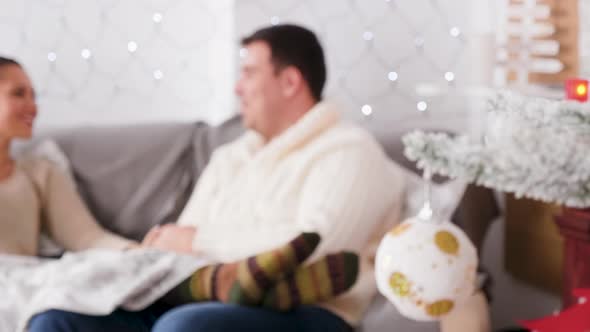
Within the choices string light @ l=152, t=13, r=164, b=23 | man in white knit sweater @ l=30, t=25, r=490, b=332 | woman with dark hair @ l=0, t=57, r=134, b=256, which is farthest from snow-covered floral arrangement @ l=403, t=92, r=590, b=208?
string light @ l=152, t=13, r=164, b=23

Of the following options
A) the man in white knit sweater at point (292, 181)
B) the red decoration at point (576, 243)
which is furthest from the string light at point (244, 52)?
the red decoration at point (576, 243)

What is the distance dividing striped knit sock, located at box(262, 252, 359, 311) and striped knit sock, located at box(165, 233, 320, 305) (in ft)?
0.07

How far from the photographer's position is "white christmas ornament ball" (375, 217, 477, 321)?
3.10 feet

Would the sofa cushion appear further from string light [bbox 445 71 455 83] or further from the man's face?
string light [bbox 445 71 455 83]

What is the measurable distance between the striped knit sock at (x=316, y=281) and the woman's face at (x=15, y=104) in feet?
2.54

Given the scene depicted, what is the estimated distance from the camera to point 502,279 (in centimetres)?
221

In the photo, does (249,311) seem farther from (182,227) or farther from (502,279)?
(502,279)

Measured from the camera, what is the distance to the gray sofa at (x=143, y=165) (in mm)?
1934

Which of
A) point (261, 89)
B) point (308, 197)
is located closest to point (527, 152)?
point (308, 197)

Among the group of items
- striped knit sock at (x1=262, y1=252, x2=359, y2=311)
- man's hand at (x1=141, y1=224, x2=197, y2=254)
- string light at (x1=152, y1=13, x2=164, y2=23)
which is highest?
string light at (x1=152, y1=13, x2=164, y2=23)

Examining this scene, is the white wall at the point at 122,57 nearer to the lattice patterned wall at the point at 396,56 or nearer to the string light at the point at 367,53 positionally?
the string light at the point at 367,53

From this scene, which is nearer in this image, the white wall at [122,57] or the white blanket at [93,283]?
the white blanket at [93,283]

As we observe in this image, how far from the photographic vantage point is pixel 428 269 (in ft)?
3.09

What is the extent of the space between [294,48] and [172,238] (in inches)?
19.5
